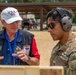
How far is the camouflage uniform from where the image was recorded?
2115mm

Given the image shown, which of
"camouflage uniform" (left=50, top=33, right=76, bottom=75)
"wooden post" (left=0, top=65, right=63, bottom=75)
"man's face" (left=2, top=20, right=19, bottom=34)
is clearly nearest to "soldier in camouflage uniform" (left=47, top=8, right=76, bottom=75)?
"camouflage uniform" (left=50, top=33, right=76, bottom=75)

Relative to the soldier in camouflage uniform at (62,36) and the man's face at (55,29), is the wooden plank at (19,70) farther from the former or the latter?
the man's face at (55,29)

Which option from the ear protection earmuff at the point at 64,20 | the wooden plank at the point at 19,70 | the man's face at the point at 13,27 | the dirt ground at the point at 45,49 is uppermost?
the ear protection earmuff at the point at 64,20

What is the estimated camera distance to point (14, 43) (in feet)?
10.3

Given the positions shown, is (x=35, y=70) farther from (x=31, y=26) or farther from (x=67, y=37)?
(x=31, y=26)

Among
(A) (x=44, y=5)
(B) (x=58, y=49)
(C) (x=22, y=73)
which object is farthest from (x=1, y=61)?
(A) (x=44, y=5)

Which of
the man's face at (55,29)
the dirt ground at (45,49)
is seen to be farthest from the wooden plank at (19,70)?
the dirt ground at (45,49)

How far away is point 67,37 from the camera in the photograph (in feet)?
7.70

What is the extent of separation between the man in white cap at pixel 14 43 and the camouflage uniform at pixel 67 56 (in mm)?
716

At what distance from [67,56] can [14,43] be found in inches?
41.9

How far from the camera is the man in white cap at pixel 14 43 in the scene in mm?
3088

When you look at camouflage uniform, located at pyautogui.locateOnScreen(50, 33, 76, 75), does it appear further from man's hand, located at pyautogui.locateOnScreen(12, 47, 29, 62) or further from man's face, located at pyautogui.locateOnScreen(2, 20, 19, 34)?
man's face, located at pyautogui.locateOnScreen(2, 20, 19, 34)

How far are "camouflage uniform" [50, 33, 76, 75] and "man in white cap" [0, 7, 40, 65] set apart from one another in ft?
2.35

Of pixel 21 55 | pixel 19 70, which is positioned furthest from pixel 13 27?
pixel 19 70
